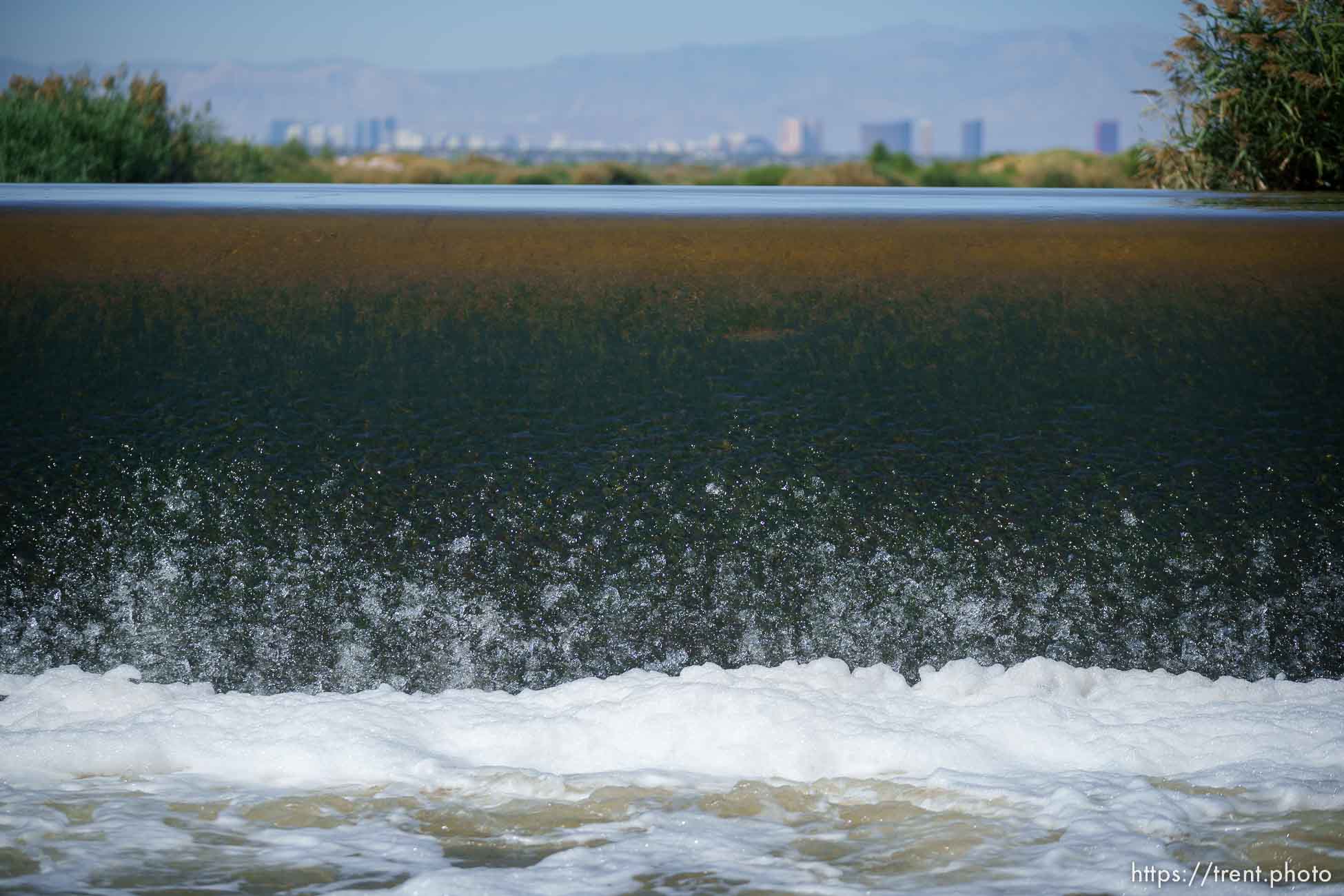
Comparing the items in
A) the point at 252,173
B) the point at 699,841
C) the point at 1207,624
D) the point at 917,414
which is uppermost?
the point at 252,173

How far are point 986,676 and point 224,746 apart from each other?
126 centimetres

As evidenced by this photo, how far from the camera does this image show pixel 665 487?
2.48 meters

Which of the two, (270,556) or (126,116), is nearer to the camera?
(270,556)

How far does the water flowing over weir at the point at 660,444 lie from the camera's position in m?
2.41

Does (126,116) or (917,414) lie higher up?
(126,116)

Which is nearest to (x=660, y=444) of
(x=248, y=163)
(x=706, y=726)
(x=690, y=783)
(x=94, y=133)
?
(x=706, y=726)

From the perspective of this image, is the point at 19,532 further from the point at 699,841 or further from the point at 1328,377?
the point at 1328,377

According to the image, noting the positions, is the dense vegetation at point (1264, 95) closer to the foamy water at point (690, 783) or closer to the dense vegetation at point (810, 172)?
the foamy water at point (690, 783)

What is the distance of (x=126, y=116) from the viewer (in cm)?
696

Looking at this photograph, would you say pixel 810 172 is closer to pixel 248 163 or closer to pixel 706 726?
pixel 248 163

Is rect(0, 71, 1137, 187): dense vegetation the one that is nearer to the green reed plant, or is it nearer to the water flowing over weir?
the green reed plant

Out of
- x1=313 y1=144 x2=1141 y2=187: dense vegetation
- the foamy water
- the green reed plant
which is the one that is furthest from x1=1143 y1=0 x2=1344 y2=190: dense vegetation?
x1=313 y1=144 x2=1141 y2=187: dense vegetation

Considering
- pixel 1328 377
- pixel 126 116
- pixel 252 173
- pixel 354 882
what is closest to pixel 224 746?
pixel 354 882

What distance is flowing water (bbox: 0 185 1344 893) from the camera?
2045 mm
